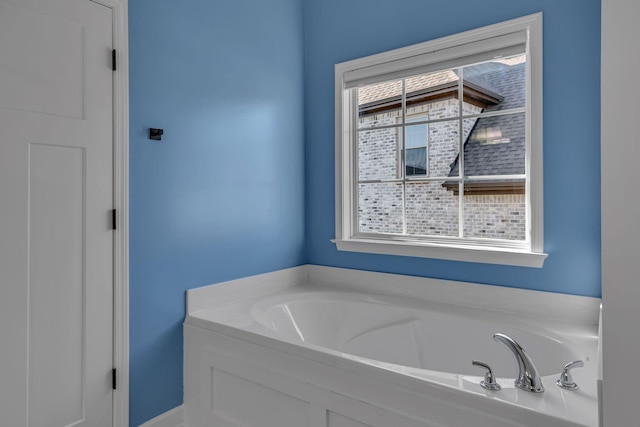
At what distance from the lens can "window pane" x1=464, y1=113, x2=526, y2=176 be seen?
2.17m

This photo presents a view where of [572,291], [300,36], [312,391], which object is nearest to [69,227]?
[312,391]

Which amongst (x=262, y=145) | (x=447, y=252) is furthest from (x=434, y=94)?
(x=262, y=145)

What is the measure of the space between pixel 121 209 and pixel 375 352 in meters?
1.51

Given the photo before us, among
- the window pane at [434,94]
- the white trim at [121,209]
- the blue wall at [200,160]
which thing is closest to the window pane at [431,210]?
the window pane at [434,94]

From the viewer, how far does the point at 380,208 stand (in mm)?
2721

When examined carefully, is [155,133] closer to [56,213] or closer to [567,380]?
[56,213]

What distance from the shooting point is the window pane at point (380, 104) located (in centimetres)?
262

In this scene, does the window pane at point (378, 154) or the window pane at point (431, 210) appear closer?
the window pane at point (431, 210)

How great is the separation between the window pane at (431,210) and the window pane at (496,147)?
20 cm

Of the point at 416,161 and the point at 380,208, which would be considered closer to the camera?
the point at 416,161

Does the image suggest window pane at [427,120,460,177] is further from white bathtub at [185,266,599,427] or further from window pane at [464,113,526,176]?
white bathtub at [185,266,599,427]

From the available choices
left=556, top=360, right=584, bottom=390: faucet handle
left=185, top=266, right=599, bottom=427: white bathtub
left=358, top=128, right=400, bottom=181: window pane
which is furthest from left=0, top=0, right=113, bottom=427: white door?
left=556, top=360, right=584, bottom=390: faucet handle

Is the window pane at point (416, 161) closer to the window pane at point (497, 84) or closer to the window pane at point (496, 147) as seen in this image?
the window pane at point (496, 147)

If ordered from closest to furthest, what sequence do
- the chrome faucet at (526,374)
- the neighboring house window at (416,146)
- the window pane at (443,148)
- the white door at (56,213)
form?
the chrome faucet at (526,374), the white door at (56,213), the window pane at (443,148), the neighboring house window at (416,146)
